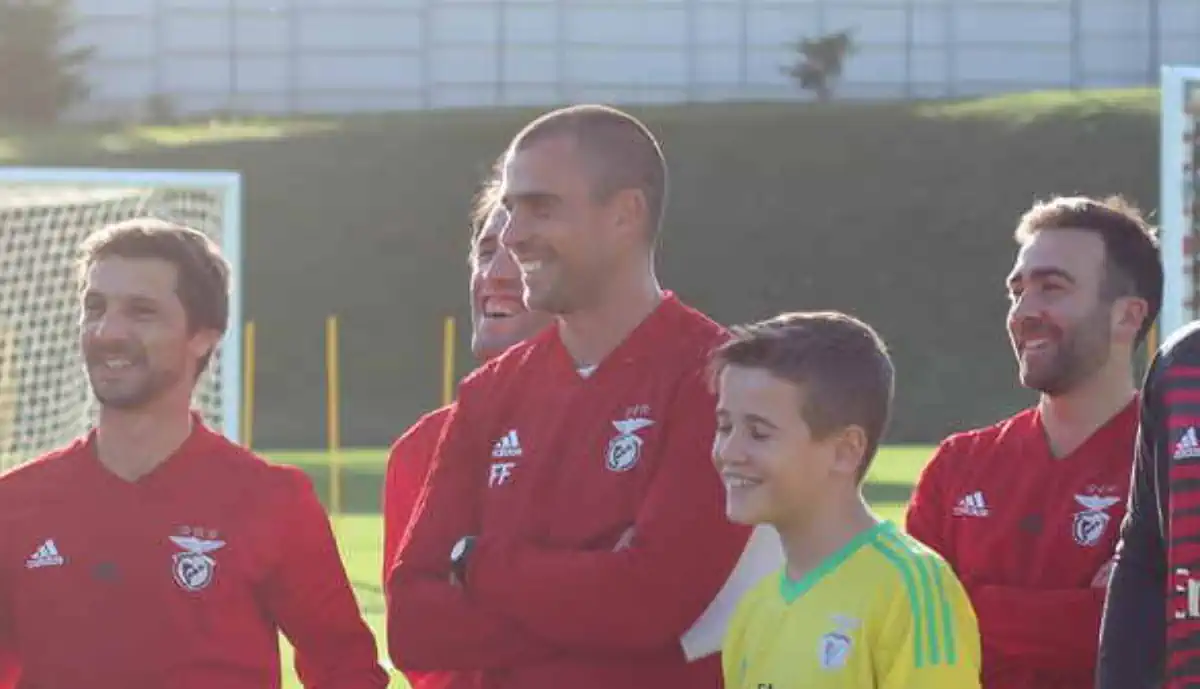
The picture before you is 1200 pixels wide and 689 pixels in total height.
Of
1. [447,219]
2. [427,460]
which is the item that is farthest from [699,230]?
[427,460]

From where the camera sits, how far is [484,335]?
5336 millimetres

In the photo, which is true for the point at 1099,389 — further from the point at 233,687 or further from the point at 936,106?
the point at 936,106

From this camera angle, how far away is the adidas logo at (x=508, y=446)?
4.43 metres

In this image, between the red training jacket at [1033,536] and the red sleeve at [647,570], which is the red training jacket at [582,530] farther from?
the red training jacket at [1033,536]

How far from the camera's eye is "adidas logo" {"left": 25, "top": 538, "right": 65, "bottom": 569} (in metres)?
4.60

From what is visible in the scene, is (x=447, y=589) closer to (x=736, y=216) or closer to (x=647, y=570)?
(x=647, y=570)

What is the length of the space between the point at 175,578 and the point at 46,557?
274mm

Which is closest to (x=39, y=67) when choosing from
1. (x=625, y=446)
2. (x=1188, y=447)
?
(x=625, y=446)

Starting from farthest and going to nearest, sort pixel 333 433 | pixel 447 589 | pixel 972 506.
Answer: pixel 333 433 → pixel 972 506 → pixel 447 589

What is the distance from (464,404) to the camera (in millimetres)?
4586

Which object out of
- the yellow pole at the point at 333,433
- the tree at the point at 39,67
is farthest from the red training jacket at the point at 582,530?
the tree at the point at 39,67

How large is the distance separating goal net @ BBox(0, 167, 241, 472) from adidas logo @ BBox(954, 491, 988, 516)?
7.49 meters

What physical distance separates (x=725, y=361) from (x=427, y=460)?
4.39ft

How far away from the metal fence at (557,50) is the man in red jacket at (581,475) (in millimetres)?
44214
